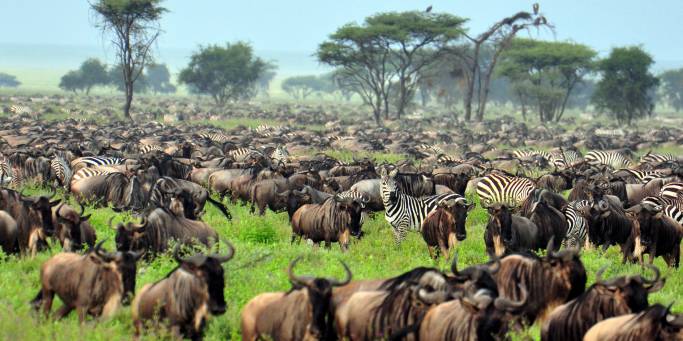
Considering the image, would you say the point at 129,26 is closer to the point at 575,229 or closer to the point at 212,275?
the point at 575,229

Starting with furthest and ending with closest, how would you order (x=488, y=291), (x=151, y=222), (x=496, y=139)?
(x=496, y=139) → (x=151, y=222) → (x=488, y=291)

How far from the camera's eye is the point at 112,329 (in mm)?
8078

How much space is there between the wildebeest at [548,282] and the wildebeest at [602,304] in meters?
0.87

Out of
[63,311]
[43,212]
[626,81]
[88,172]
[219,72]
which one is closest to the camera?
[63,311]

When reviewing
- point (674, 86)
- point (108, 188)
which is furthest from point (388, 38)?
point (674, 86)

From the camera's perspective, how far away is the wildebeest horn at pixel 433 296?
7.45 m

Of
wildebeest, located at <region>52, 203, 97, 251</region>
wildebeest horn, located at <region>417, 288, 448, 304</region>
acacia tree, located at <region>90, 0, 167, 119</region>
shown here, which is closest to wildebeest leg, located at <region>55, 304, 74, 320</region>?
wildebeest, located at <region>52, 203, 97, 251</region>

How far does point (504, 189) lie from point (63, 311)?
41.2 ft

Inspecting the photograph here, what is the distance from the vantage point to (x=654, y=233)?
43.0 feet

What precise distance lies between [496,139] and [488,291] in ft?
124

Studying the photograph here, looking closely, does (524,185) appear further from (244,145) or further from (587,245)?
(244,145)

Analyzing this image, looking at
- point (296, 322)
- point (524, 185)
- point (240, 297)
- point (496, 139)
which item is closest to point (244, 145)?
point (524, 185)

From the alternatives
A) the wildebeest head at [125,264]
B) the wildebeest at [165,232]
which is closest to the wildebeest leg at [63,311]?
the wildebeest head at [125,264]

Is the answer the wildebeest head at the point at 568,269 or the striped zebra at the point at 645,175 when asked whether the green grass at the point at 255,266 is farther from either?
the striped zebra at the point at 645,175
